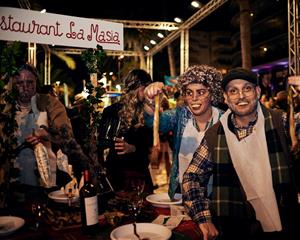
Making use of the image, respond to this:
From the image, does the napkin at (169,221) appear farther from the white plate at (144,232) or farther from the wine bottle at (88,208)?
the wine bottle at (88,208)

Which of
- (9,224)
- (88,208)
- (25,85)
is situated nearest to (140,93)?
(25,85)

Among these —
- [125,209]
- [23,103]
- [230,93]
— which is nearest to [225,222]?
[125,209]

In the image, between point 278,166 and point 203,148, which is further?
point 203,148

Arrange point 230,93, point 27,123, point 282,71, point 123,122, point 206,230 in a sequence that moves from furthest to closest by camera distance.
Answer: point 282,71 < point 123,122 < point 27,123 < point 230,93 < point 206,230

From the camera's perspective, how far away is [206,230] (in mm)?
1800

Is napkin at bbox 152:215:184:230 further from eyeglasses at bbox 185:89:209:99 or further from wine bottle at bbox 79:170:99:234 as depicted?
eyeglasses at bbox 185:89:209:99

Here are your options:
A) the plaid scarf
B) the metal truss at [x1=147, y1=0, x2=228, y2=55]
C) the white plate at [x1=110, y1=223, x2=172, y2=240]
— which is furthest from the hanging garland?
the metal truss at [x1=147, y1=0, x2=228, y2=55]

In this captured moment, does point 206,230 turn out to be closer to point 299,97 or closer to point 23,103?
point 23,103

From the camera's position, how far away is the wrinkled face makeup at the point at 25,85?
2723mm

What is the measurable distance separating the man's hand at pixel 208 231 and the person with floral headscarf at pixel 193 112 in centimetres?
69

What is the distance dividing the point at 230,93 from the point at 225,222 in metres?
0.82

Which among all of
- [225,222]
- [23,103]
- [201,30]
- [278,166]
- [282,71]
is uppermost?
[201,30]

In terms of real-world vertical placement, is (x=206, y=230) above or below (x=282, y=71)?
below

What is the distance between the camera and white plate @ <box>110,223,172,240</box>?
180 centimetres
